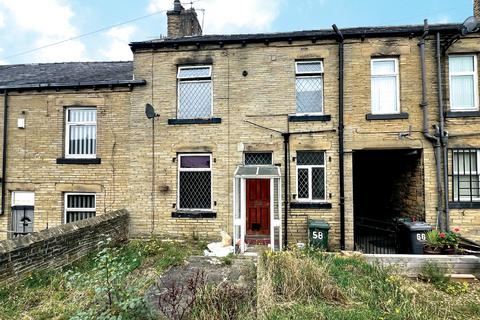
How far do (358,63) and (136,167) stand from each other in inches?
338

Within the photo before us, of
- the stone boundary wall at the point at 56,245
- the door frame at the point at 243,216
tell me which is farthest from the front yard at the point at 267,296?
the door frame at the point at 243,216

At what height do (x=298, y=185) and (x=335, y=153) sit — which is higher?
(x=335, y=153)

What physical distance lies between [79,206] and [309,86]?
9.56m

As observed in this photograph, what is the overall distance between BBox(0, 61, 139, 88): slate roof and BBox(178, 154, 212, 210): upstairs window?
3724 millimetres

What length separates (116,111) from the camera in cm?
1045

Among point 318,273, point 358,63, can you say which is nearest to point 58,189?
point 318,273

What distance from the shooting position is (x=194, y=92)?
1028cm

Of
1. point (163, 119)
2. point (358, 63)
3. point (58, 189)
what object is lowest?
point (58, 189)

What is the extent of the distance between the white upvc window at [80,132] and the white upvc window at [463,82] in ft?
41.9

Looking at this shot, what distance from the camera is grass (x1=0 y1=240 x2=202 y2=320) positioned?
13.6 ft

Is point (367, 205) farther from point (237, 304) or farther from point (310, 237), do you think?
point (237, 304)

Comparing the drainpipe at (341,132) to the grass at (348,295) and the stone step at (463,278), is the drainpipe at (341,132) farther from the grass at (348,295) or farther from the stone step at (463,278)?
the grass at (348,295)

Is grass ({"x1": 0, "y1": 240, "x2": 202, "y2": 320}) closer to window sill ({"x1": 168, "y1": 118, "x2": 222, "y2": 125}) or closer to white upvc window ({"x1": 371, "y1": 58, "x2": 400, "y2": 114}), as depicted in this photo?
window sill ({"x1": 168, "y1": 118, "x2": 222, "y2": 125})

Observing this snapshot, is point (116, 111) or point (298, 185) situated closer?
point (298, 185)
